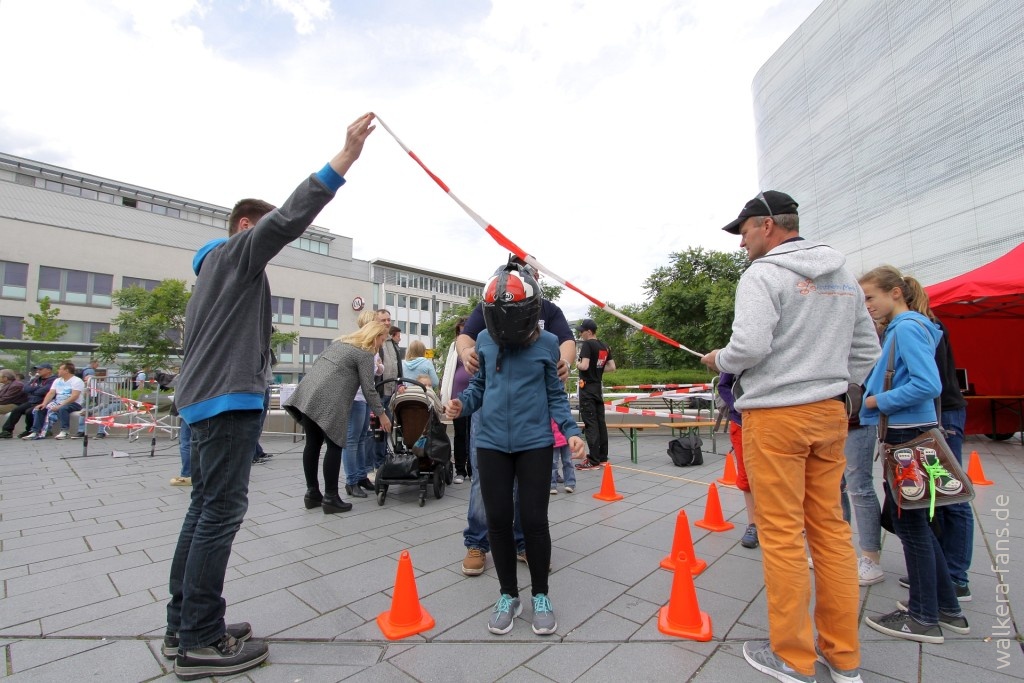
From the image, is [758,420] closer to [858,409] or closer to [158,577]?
[858,409]

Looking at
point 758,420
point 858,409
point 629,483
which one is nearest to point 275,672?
point 758,420

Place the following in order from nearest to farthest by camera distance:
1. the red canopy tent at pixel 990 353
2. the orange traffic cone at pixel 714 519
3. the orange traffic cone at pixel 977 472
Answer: the orange traffic cone at pixel 714 519
the orange traffic cone at pixel 977 472
the red canopy tent at pixel 990 353

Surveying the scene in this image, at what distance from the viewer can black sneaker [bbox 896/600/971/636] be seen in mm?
2592

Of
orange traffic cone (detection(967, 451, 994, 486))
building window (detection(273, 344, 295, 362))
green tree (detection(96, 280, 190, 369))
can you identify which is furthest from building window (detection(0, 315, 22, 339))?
orange traffic cone (detection(967, 451, 994, 486))

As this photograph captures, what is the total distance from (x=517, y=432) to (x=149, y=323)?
36.5 meters

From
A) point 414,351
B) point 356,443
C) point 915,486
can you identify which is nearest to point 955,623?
point 915,486

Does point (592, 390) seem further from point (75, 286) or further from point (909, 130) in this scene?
point (75, 286)

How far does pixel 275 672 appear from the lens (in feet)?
7.61

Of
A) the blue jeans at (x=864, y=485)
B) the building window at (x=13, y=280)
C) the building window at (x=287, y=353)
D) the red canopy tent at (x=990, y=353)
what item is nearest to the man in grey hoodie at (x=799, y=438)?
the blue jeans at (x=864, y=485)

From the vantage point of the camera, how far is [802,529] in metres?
2.20

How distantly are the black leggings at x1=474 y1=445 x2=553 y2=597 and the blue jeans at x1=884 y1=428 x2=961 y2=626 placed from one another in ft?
5.95

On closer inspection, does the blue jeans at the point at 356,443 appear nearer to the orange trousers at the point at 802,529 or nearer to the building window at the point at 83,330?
the orange trousers at the point at 802,529

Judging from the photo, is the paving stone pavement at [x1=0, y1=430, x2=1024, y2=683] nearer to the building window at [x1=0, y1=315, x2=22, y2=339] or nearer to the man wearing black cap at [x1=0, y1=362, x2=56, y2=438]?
the man wearing black cap at [x1=0, y1=362, x2=56, y2=438]

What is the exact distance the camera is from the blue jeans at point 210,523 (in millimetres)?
2269
